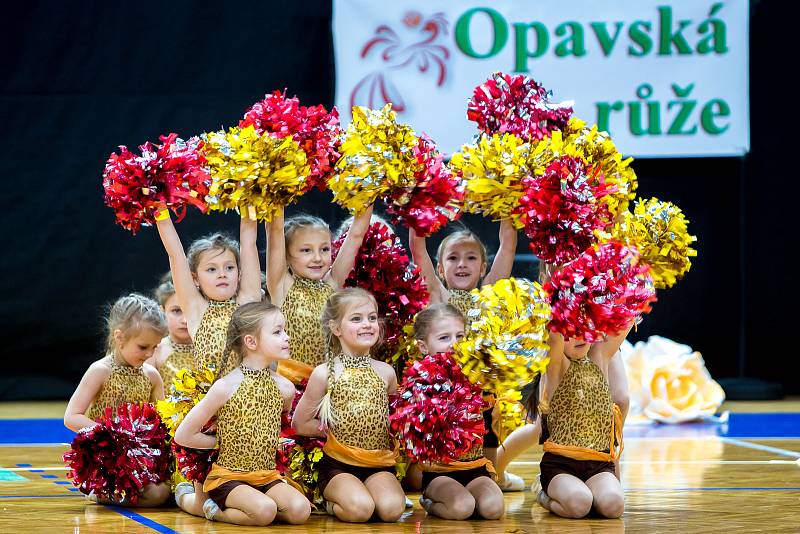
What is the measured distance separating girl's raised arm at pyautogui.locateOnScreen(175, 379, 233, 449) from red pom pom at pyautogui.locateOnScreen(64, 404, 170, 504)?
1.14 ft

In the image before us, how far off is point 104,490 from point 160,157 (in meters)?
1.18

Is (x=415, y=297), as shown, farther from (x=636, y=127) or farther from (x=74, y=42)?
(x=74, y=42)

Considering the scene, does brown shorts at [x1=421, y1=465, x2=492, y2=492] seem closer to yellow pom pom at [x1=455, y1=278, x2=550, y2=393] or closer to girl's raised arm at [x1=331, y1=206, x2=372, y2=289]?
yellow pom pom at [x1=455, y1=278, x2=550, y2=393]

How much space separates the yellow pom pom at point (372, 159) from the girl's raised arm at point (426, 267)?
0.35m

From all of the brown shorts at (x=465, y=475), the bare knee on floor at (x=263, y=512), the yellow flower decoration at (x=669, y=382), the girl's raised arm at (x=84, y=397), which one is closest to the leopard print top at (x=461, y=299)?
the brown shorts at (x=465, y=475)

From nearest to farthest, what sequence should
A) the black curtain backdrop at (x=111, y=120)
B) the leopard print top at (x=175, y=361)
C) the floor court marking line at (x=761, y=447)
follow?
the leopard print top at (x=175, y=361)
the floor court marking line at (x=761, y=447)
the black curtain backdrop at (x=111, y=120)

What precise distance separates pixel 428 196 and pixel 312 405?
835 mm

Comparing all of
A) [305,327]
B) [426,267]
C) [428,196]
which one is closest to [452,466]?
[305,327]

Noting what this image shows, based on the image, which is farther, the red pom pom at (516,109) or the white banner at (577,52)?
the white banner at (577,52)

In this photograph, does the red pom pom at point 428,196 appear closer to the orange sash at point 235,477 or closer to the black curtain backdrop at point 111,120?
the orange sash at point 235,477

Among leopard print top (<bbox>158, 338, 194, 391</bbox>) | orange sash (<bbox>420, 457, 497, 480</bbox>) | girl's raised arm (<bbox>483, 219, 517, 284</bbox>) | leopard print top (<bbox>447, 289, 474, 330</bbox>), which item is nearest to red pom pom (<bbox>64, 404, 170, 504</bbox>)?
leopard print top (<bbox>158, 338, 194, 391</bbox>)

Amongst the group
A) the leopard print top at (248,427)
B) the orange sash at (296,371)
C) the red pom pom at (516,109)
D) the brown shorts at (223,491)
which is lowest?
the brown shorts at (223,491)

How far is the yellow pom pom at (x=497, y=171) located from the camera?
401 cm

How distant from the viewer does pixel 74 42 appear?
7.99m
